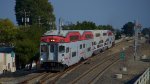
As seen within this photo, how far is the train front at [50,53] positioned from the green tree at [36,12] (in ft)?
190

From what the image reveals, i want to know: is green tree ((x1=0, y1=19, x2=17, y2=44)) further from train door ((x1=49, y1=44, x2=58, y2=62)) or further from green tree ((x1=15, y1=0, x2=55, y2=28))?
train door ((x1=49, y1=44, x2=58, y2=62))

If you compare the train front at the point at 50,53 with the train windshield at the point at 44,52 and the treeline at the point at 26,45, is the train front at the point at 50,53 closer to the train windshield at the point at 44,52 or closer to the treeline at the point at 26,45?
the train windshield at the point at 44,52

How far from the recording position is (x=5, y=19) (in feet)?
252

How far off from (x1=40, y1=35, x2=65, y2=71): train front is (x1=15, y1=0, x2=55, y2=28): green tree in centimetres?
5804

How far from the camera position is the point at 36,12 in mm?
91000

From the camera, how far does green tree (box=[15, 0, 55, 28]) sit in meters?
90.7

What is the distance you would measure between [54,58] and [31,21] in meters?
59.9

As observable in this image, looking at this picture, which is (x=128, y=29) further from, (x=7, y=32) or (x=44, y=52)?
(x=44, y=52)

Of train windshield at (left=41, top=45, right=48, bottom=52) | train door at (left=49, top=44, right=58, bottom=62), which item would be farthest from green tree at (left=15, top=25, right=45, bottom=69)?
train door at (left=49, top=44, right=58, bottom=62)

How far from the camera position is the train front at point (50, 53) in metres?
32.2

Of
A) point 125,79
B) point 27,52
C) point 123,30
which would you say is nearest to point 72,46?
point 125,79

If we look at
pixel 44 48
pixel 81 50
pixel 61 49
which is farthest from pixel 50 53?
pixel 81 50

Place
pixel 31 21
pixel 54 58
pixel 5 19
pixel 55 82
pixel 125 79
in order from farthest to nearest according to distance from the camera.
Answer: pixel 31 21 < pixel 5 19 < pixel 54 58 < pixel 125 79 < pixel 55 82

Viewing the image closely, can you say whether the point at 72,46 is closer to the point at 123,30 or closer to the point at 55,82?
the point at 55,82
